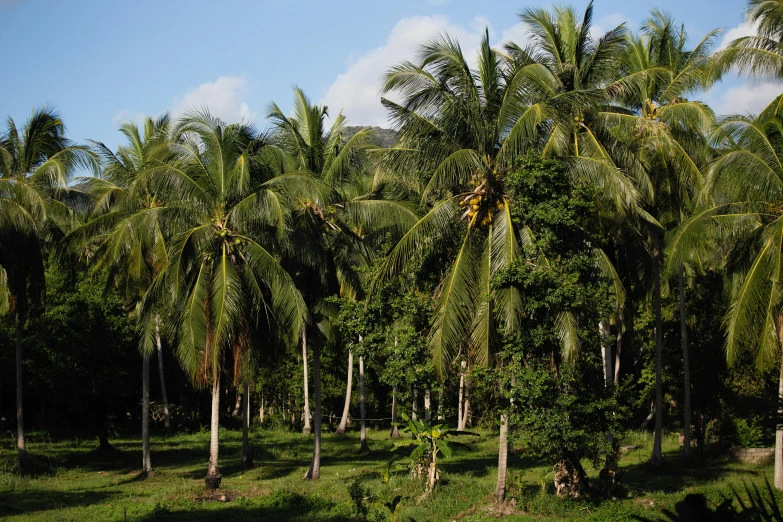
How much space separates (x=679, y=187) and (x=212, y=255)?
11.3 m

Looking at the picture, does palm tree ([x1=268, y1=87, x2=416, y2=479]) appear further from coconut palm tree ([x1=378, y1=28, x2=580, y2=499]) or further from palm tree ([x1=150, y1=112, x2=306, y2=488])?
coconut palm tree ([x1=378, y1=28, x2=580, y2=499])

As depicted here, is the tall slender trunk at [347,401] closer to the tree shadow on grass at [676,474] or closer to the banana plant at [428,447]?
the tree shadow on grass at [676,474]

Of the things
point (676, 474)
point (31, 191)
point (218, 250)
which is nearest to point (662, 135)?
point (676, 474)

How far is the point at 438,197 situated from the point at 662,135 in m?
5.75

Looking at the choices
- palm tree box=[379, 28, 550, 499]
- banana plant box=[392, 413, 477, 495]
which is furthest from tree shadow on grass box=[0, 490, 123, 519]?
palm tree box=[379, 28, 550, 499]

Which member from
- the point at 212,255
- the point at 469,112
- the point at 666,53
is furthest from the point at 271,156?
the point at 666,53

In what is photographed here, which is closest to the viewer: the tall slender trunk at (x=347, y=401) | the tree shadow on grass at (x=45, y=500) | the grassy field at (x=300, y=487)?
the grassy field at (x=300, y=487)

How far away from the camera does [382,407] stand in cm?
3425

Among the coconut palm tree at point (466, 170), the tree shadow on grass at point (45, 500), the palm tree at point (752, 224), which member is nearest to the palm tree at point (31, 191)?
the tree shadow on grass at point (45, 500)

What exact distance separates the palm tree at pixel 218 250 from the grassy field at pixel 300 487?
2.02 metres

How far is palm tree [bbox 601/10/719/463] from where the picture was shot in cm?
1766

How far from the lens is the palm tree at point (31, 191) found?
17859 mm

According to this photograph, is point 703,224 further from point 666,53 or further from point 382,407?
point 382,407

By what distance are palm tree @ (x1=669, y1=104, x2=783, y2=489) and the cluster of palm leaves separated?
41mm
